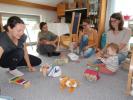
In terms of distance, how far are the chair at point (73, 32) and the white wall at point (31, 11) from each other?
1101 mm

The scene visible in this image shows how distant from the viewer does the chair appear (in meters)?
3.60

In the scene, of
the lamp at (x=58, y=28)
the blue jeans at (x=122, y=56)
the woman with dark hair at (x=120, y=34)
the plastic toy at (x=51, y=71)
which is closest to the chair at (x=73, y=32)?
the lamp at (x=58, y=28)

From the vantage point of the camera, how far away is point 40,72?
2055 millimetres

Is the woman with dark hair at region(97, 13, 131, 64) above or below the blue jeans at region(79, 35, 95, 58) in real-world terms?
above

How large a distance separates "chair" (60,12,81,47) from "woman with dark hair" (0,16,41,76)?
5.24ft

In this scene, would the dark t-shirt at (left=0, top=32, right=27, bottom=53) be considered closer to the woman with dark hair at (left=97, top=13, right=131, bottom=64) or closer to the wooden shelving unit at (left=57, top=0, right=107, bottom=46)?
the woman with dark hair at (left=97, top=13, right=131, bottom=64)

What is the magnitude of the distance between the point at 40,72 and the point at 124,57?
3.95 feet

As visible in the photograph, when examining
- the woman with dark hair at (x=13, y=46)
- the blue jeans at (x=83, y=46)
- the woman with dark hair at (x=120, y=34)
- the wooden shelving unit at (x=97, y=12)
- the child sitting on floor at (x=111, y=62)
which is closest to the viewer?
the woman with dark hair at (x=13, y=46)

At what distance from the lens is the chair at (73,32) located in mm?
3597

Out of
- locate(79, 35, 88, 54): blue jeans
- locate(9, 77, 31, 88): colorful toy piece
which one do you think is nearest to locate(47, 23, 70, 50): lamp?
locate(79, 35, 88, 54): blue jeans

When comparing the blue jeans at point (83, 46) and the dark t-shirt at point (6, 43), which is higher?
the dark t-shirt at point (6, 43)

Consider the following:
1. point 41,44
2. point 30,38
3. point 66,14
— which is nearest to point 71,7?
point 66,14

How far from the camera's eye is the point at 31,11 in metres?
4.24

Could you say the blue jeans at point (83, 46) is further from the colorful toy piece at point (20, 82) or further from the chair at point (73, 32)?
the colorful toy piece at point (20, 82)
